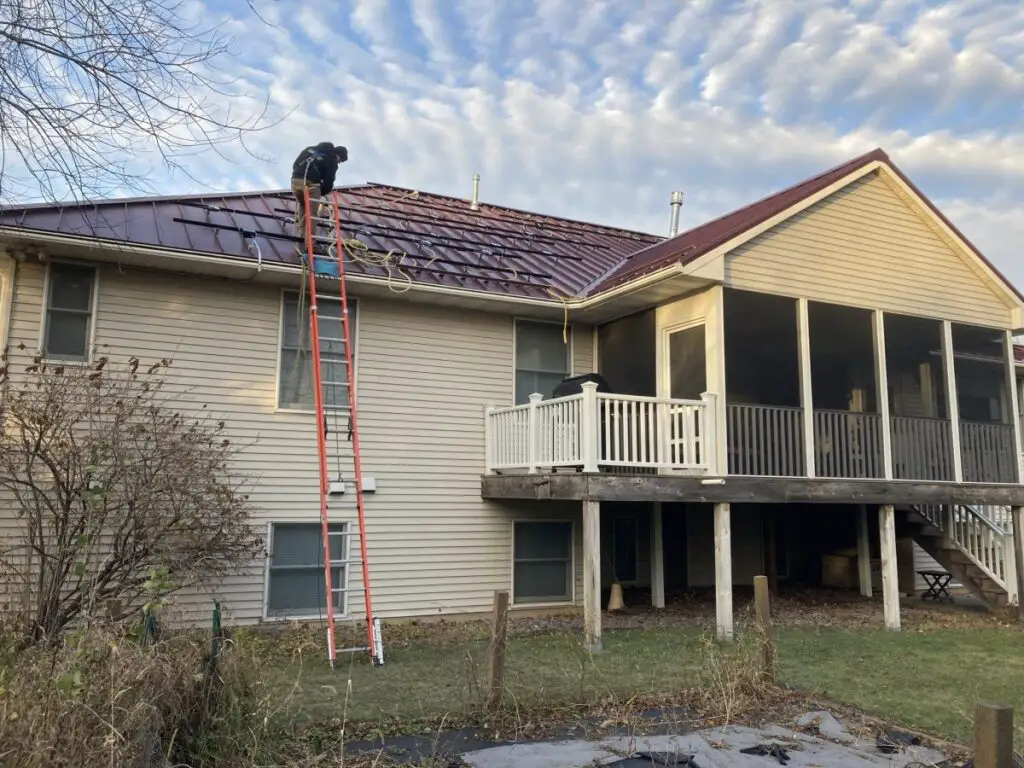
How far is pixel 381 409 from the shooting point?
421 inches

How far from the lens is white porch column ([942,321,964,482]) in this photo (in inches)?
461

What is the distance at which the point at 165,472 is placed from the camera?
803 cm

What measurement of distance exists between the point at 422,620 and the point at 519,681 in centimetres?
390

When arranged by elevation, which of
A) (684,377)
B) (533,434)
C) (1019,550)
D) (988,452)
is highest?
→ (684,377)

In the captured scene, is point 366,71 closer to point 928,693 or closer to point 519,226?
point 928,693

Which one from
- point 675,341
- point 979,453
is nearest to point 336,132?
point 675,341

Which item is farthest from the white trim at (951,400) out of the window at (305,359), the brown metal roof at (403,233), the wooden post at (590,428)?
the window at (305,359)

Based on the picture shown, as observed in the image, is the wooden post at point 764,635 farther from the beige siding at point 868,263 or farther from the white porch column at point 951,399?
the white porch column at point 951,399

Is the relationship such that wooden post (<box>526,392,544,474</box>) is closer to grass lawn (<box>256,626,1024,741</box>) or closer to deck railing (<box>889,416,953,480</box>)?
grass lawn (<box>256,626,1024,741</box>)

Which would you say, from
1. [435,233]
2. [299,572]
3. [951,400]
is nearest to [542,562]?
[299,572]

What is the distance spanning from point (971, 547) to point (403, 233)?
10.4 m

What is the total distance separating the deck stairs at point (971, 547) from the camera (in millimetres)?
12070

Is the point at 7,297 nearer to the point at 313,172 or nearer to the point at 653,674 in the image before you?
the point at 313,172

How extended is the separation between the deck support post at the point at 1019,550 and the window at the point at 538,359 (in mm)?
7311
